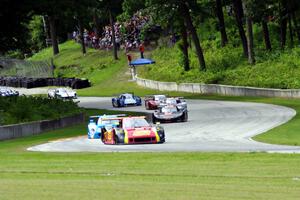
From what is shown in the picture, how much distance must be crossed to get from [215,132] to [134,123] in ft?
15.2

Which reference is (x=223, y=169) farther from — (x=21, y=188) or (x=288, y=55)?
(x=288, y=55)

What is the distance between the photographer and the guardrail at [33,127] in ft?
111

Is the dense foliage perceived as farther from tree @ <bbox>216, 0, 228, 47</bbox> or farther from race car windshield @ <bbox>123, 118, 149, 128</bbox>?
tree @ <bbox>216, 0, 228, 47</bbox>

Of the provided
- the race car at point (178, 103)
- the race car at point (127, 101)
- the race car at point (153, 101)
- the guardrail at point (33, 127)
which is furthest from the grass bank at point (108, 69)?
the guardrail at point (33, 127)

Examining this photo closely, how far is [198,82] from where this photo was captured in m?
70.1

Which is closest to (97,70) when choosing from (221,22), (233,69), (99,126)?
(221,22)

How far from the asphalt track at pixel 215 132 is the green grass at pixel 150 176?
2779 mm


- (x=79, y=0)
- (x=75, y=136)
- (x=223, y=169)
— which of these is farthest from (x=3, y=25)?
(x=223, y=169)

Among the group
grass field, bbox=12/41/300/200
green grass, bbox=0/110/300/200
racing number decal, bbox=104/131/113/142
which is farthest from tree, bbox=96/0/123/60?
green grass, bbox=0/110/300/200

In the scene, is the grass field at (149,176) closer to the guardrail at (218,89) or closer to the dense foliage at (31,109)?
the dense foliage at (31,109)

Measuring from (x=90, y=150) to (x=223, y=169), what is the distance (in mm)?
9439

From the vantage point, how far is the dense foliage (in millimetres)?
36781

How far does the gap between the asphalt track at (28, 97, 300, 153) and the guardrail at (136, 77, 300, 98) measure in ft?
12.4

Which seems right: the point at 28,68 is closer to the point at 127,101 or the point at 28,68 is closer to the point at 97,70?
the point at 97,70
